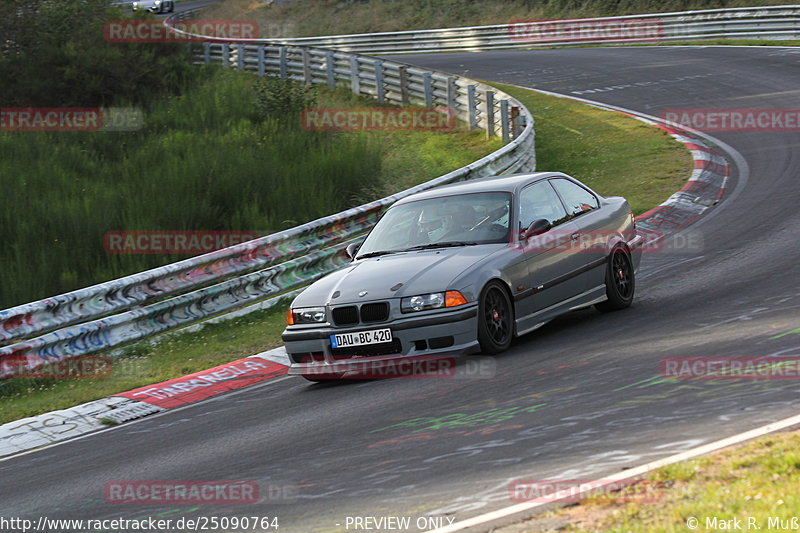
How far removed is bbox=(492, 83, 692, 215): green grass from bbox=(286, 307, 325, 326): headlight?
8.13 metres

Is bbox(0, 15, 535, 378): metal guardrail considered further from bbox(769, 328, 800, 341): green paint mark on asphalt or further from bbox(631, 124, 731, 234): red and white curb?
bbox(769, 328, 800, 341): green paint mark on asphalt

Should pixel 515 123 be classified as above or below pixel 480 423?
above

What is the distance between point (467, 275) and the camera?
28.7ft

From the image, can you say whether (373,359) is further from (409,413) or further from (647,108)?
(647,108)

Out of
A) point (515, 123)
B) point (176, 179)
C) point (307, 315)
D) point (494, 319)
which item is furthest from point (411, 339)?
point (515, 123)

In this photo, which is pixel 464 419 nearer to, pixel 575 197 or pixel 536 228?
pixel 536 228

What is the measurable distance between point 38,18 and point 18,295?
18.6m

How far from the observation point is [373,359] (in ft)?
28.7

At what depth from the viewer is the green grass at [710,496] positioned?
4.31m

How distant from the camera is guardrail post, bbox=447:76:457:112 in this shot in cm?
2481

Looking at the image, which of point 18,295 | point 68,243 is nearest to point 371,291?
point 18,295

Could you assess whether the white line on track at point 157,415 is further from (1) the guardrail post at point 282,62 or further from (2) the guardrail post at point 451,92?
(1) the guardrail post at point 282,62

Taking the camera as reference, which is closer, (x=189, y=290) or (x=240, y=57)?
(x=189, y=290)

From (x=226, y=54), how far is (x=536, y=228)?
26982 mm
